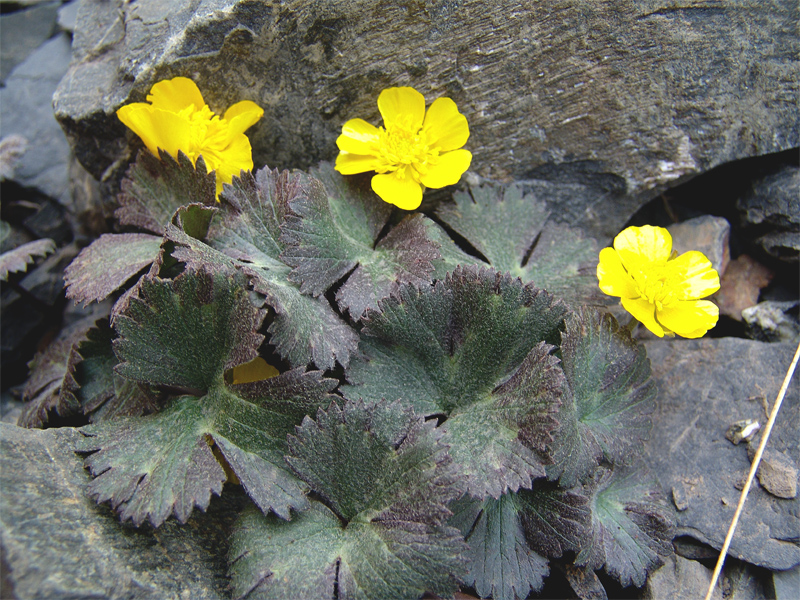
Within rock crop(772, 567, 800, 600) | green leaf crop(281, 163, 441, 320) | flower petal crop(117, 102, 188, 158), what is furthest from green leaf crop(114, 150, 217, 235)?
rock crop(772, 567, 800, 600)

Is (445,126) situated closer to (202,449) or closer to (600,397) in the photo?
(600,397)

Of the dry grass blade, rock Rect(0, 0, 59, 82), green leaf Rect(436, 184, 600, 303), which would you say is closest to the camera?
the dry grass blade

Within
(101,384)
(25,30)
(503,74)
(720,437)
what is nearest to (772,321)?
(720,437)

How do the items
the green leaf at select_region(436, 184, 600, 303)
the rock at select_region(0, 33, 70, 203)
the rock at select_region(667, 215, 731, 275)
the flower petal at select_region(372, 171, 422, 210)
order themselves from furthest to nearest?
1. the rock at select_region(0, 33, 70, 203)
2. the rock at select_region(667, 215, 731, 275)
3. the green leaf at select_region(436, 184, 600, 303)
4. the flower petal at select_region(372, 171, 422, 210)

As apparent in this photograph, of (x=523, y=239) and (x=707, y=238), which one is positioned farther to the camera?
(x=707, y=238)

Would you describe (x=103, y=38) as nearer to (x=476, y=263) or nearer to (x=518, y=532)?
(x=476, y=263)

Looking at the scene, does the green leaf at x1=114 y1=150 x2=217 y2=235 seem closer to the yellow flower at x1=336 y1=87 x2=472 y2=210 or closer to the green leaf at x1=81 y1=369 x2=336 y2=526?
the yellow flower at x1=336 y1=87 x2=472 y2=210
